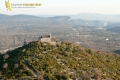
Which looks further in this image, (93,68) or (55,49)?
(55,49)

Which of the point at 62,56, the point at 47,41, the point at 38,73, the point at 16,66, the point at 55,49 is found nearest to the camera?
the point at 38,73

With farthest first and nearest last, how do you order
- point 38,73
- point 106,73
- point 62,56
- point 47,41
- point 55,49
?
point 47,41, point 55,49, point 62,56, point 106,73, point 38,73

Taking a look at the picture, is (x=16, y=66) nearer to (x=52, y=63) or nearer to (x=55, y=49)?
(x=52, y=63)

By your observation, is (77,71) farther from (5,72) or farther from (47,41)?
(47,41)

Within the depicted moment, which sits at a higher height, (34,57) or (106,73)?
(34,57)

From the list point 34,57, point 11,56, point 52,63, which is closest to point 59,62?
point 52,63

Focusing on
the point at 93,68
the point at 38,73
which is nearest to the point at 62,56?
the point at 93,68
